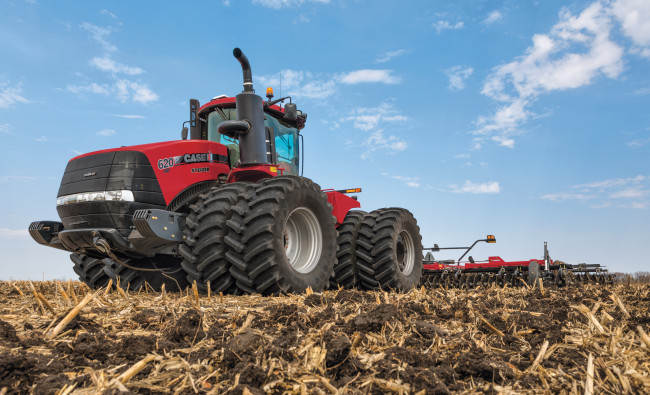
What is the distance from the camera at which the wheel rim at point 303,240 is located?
6.58 meters

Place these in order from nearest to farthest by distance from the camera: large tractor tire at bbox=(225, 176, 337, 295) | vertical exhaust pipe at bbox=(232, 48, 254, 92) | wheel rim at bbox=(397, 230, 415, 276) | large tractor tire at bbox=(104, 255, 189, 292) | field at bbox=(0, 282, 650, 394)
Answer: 1. field at bbox=(0, 282, 650, 394)
2. large tractor tire at bbox=(225, 176, 337, 295)
3. vertical exhaust pipe at bbox=(232, 48, 254, 92)
4. large tractor tire at bbox=(104, 255, 189, 292)
5. wheel rim at bbox=(397, 230, 415, 276)

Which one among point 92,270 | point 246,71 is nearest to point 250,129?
point 246,71

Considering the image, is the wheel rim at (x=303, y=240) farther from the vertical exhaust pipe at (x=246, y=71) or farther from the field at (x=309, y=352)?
the field at (x=309, y=352)

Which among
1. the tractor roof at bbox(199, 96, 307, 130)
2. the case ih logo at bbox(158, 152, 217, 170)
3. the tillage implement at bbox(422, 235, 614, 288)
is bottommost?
the tillage implement at bbox(422, 235, 614, 288)

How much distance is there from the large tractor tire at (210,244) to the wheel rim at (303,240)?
1.09 metres

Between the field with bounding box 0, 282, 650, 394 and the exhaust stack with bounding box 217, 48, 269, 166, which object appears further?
the exhaust stack with bounding box 217, 48, 269, 166

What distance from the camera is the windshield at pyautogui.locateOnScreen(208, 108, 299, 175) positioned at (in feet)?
24.5

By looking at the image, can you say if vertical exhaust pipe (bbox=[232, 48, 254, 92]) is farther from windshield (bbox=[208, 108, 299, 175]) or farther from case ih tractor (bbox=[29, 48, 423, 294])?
windshield (bbox=[208, 108, 299, 175])

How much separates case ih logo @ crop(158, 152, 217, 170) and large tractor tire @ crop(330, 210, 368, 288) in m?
2.72

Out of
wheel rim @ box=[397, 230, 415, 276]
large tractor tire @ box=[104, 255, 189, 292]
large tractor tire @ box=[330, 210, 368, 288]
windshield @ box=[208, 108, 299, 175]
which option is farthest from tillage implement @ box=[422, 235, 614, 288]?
large tractor tire @ box=[104, 255, 189, 292]

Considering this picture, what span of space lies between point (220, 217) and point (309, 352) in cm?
306

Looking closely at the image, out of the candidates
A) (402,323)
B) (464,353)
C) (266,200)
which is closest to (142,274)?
(266,200)

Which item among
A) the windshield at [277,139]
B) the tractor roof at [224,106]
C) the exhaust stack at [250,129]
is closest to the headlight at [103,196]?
the exhaust stack at [250,129]

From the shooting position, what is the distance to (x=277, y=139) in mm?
8133
